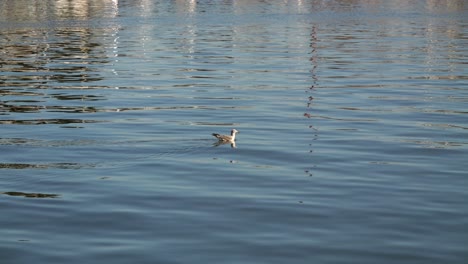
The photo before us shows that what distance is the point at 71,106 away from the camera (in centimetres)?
3219

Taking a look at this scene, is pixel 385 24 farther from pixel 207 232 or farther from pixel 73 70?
pixel 207 232

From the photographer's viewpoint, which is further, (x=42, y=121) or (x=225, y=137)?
(x=42, y=121)

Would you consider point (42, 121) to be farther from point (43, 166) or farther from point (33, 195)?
point (33, 195)

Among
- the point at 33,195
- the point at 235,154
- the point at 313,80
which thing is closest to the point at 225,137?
the point at 235,154

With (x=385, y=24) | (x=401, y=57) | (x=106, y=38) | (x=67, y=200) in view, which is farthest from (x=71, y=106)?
(x=385, y=24)

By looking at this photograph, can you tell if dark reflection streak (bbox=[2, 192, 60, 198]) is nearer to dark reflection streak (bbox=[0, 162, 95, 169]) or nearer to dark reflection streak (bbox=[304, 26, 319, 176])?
dark reflection streak (bbox=[0, 162, 95, 169])

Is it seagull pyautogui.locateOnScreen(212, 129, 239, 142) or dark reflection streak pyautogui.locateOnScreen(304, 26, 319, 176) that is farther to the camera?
dark reflection streak pyautogui.locateOnScreen(304, 26, 319, 176)

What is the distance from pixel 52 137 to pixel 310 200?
9268mm

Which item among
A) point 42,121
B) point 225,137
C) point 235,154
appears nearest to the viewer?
point 235,154

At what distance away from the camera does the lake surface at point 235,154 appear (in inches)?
639

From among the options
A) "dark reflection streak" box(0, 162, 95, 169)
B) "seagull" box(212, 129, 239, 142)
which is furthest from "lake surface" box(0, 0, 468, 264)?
"seagull" box(212, 129, 239, 142)

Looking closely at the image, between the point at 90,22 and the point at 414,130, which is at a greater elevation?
the point at 414,130

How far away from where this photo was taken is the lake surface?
1623 centimetres

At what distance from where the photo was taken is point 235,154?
23891mm
